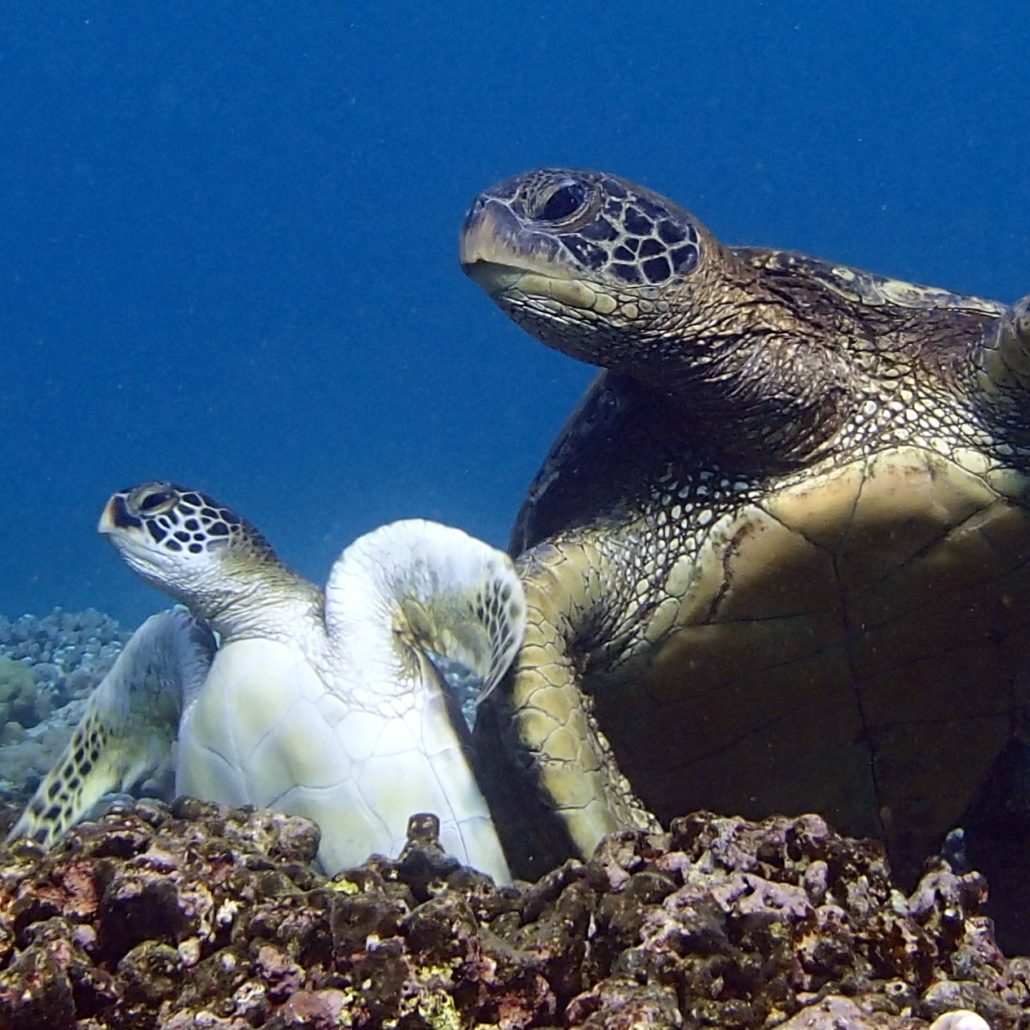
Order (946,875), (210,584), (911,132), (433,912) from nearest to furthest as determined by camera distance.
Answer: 1. (433,912)
2. (946,875)
3. (210,584)
4. (911,132)

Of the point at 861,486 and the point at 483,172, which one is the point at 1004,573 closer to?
the point at 861,486

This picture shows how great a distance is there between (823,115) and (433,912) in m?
143

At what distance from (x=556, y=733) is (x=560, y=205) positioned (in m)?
1.57

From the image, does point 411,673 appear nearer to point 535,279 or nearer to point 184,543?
point 184,543

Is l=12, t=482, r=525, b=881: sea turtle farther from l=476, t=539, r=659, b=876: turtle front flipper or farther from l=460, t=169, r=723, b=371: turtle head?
l=460, t=169, r=723, b=371: turtle head

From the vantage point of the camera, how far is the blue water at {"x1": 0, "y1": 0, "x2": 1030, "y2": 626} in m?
117

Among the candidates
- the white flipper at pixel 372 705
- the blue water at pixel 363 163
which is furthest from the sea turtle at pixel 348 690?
the blue water at pixel 363 163

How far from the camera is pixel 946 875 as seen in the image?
1.75 m

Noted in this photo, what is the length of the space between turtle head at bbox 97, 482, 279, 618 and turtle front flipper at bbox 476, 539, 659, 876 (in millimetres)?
1146

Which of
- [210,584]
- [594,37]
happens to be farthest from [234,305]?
[210,584]

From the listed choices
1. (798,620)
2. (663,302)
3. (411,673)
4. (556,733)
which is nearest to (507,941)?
(556,733)

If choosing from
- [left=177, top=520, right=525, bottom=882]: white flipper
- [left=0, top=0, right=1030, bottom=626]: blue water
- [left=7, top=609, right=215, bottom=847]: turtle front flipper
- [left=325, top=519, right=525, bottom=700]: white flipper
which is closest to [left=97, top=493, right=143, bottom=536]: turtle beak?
[left=7, top=609, right=215, bottom=847]: turtle front flipper

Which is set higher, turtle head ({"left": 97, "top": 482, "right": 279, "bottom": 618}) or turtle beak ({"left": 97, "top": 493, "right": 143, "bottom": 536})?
turtle beak ({"left": 97, "top": 493, "right": 143, "bottom": 536})

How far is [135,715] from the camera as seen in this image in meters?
3.85
